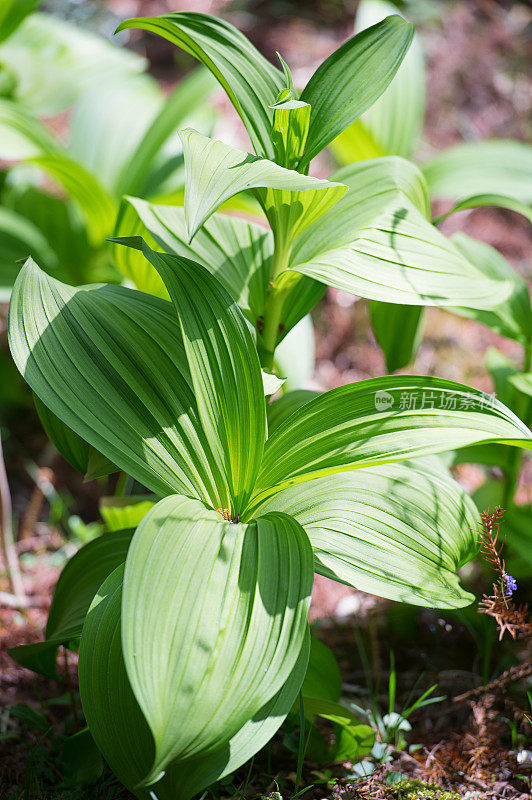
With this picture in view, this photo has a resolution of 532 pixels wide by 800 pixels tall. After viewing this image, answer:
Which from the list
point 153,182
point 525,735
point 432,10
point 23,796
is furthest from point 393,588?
point 432,10

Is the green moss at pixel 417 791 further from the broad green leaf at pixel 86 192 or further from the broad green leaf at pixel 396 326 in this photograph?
the broad green leaf at pixel 86 192

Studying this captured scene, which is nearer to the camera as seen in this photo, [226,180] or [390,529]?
[226,180]

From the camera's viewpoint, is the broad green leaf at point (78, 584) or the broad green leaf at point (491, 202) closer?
the broad green leaf at point (78, 584)

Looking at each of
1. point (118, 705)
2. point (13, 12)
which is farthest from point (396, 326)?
point (13, 12)

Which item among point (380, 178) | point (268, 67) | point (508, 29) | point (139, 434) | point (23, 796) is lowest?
point (23, 796)

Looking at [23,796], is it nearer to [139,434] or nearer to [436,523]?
[139,434]

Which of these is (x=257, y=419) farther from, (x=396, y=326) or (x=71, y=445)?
(x=396, y=326)

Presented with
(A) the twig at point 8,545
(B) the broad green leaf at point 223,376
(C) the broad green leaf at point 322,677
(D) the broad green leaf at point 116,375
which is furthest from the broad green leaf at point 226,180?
(A) the twig at point 8,545
